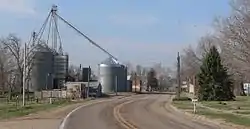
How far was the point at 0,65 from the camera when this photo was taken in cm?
10250

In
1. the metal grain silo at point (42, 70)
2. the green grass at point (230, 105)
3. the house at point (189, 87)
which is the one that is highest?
the metal grain silo at point (42, 70)

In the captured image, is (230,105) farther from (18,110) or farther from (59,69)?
(59,69)

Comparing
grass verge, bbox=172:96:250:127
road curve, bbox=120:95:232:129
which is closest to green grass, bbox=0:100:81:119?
road curve, bbox=120:95:232:129

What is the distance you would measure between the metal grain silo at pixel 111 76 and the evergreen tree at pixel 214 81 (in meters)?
47.8

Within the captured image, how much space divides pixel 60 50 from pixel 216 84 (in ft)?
166

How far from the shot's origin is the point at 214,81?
72.0 m

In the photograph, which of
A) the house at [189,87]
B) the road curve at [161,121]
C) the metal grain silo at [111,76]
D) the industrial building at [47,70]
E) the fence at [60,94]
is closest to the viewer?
the road curve at [161,121]

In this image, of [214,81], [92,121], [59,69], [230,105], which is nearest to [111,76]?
[59,69]

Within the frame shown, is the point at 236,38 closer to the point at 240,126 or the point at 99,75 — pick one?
the point at 240,126

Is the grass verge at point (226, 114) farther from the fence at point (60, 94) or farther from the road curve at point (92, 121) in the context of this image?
the fence at point (60, 94)

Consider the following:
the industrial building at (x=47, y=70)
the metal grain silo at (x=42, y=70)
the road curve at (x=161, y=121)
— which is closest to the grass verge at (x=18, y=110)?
the road curve at (x=161, y=121)

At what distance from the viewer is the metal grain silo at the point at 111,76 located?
120312 millimetres

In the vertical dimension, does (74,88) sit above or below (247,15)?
below

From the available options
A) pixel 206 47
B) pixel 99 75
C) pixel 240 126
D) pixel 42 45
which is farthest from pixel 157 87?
pixel 240 126
